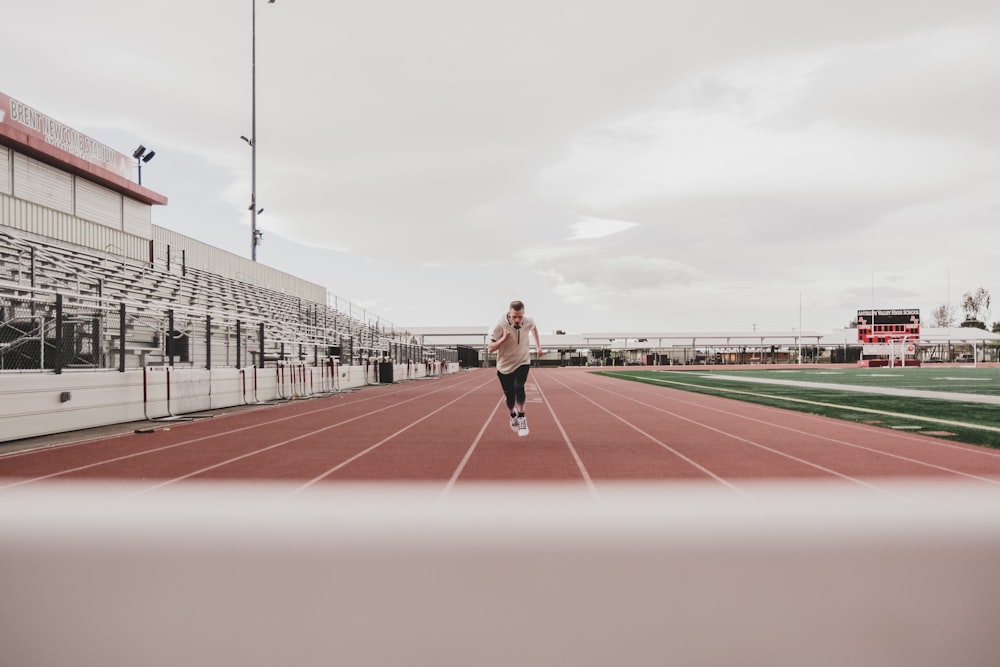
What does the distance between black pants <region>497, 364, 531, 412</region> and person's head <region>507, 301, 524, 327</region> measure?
0.65 m

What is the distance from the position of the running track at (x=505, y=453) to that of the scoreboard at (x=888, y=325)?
164ft

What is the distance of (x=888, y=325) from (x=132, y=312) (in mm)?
59409

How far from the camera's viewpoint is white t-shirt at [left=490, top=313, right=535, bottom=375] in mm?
9602

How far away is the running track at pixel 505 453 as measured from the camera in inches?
270

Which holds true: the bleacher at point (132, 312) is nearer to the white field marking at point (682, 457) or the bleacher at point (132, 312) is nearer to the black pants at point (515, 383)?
the black pants at point (515, 383)

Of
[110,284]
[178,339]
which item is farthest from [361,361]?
[178,339]

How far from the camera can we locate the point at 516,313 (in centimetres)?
949

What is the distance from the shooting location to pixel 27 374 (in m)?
9.90

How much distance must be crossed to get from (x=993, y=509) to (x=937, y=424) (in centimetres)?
738

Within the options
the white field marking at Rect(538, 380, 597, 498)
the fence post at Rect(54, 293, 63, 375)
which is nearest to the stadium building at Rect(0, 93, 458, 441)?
the fence post at Rect(54, 293, 63, 375)

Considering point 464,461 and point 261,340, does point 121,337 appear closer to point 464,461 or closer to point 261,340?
point 261,340

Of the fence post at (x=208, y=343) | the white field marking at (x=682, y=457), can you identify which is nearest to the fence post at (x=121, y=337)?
the fence post at (x=208, y=343)

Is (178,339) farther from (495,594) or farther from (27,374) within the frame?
(495,594)

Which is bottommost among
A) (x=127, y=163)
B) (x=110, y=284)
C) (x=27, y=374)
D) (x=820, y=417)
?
(x=820, y=417)
